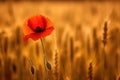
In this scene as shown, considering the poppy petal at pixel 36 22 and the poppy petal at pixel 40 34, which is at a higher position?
the poppy petal at pixel 36 22

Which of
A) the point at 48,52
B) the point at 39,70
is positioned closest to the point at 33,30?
the point at 39,70

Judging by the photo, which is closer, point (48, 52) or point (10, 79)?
point (10, 79)

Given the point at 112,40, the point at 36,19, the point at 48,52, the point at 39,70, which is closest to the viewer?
the point at 36,19

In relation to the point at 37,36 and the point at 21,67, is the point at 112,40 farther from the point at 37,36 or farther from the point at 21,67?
the point at 37,36

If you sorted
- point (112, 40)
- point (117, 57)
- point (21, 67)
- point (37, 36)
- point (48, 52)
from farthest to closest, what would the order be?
1. point (112, 40)
2. point (48, 52)
3. point (117, 57)
4. point (21, 67)
5. point (37, 36)

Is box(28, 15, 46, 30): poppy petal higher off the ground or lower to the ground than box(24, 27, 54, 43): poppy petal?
higher

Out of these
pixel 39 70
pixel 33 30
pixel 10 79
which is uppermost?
pixel 33 30

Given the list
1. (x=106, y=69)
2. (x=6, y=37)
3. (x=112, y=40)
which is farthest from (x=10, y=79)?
(x=112, y=40)

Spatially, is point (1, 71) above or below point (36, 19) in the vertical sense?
below
